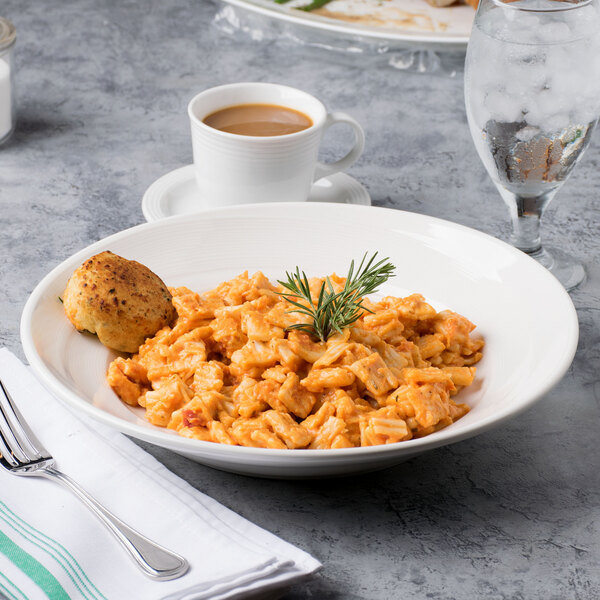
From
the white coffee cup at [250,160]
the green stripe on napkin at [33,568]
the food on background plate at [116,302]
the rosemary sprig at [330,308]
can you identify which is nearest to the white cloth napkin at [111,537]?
the green stripe on napkin at [33,568]

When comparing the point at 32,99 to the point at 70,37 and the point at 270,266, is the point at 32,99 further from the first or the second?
the point at 270,266

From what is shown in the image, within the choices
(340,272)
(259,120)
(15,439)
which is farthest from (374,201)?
(15,439)

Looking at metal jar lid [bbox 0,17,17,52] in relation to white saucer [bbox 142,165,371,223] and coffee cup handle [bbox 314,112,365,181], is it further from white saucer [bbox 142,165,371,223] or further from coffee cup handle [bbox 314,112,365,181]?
coffee cup handle [bbox 314,112,365,181]

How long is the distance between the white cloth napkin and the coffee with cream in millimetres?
1076

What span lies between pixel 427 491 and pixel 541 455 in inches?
9.6

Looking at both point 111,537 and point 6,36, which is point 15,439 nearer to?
point 111,537

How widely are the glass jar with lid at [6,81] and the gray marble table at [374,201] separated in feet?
0.20

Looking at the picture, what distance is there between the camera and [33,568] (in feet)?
4.19

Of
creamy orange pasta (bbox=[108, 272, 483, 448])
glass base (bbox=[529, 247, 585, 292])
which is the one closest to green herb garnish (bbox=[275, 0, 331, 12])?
glass base (bbox=[529, 247, 585, 292])

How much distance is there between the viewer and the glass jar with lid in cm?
275

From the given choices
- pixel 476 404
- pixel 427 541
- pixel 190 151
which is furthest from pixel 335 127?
pixel 427 541

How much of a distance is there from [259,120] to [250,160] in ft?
0.75

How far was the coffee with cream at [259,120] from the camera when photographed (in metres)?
2.41

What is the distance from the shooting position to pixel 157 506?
1.40m
